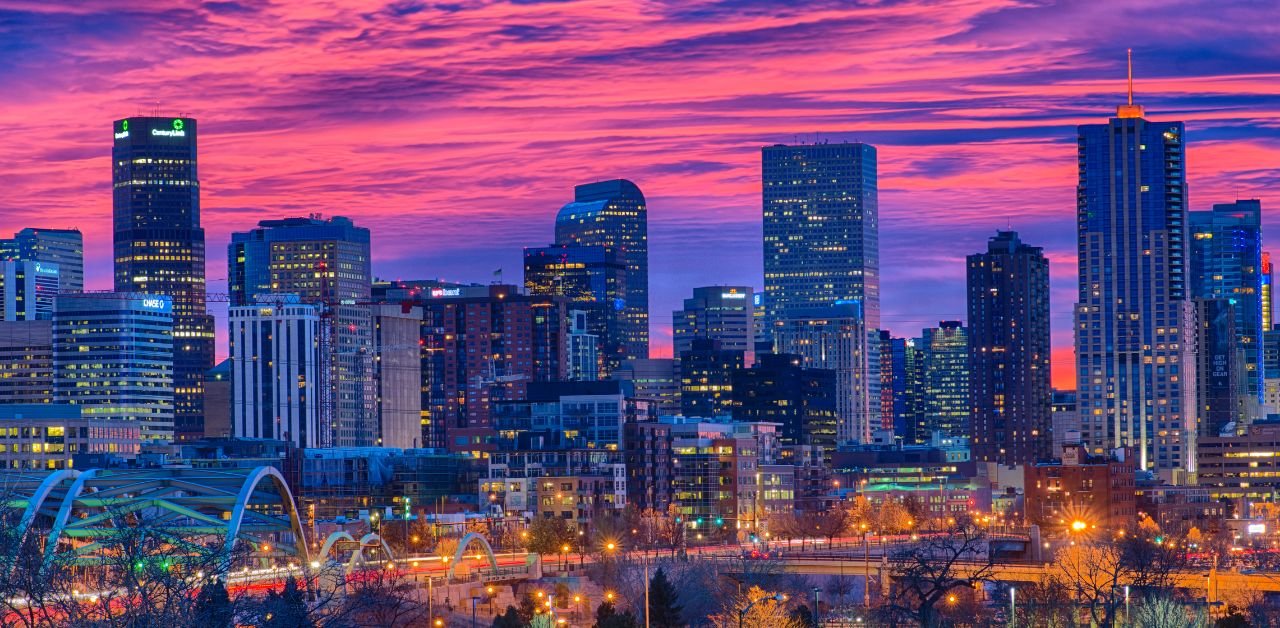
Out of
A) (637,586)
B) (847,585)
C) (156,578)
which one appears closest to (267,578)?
(637,586)

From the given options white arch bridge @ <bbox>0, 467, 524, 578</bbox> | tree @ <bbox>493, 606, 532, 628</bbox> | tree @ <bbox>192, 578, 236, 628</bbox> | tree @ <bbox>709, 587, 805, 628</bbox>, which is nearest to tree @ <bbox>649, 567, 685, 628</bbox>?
tree @ <bbox>709, 587, 805, 628</bbox>

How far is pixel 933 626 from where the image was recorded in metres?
117

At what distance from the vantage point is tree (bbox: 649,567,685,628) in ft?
385

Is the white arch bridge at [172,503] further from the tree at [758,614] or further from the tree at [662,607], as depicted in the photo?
the tree at [662,607]

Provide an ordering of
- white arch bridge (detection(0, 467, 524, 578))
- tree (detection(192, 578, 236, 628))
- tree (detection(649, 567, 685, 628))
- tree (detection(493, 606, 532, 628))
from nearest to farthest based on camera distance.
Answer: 1. tree (detection(192, 578, 236, 628))
2. tree (detection(493, 606, 532, 628))
3. tree (detection(649, 567, 685, 628))
4. white arch bridge (detection(0, 467, 524, 578))

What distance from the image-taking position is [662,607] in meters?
118

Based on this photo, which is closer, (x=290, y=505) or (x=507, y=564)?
(x=507, y=564)

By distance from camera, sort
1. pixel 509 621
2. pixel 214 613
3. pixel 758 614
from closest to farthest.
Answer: pixel 214 613 → pixel 509 621 → pixel 758 614

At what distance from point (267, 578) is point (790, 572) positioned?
43202 millimetres

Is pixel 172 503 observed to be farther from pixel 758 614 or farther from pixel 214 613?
pixel 214 613

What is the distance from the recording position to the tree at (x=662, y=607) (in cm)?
11725

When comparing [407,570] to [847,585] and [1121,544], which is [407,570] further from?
[1121,544]

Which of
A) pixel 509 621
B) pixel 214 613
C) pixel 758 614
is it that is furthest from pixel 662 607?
pixel 214 613

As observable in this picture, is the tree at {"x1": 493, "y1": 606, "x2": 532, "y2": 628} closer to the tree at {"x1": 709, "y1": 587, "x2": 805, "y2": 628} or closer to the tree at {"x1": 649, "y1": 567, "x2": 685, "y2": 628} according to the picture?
the tree at {"x1": 649, "y1": 567, "x2": 685, "y2": 628}
